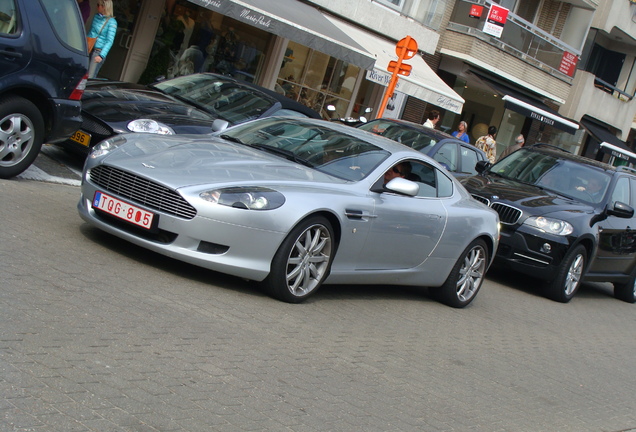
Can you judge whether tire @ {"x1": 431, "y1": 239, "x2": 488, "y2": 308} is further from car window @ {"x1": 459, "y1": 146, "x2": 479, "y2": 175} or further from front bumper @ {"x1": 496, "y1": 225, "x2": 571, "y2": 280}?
car window @ {"x1": 459, "y1": 146, "x2": 479, "y2": 175}

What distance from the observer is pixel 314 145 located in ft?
25.5

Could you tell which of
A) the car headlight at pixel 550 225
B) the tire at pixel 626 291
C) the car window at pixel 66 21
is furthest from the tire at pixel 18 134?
the tire at pixel 626 291

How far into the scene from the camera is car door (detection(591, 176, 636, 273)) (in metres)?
12.2

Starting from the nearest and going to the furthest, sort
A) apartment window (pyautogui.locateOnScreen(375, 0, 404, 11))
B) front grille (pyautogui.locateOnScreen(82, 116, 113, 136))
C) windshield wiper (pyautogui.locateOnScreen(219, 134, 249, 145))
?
windshield wiper (pyautogui.locateOnScreen(219, 134, 249, 145))
front grille (pyautogui.locateOnScreen(82, 116, 113, 136))
apartment window (pyautogui.locateOnScreen(375, 0, 404, 11))

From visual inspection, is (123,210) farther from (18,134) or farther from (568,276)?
(568,276)

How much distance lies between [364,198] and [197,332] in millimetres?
2359

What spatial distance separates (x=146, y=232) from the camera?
6.36m

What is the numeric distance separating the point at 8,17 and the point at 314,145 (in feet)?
9.78

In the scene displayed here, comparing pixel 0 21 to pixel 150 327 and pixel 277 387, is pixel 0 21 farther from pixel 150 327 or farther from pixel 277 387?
pixel 277 387

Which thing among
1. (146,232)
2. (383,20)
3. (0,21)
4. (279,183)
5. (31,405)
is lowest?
(31,405)

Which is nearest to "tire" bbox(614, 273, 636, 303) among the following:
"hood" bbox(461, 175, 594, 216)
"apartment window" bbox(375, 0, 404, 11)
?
"hood" bbox(461, 175, 594, 216)

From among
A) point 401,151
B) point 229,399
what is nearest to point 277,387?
point 229,399

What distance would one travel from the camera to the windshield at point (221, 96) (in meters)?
11.7

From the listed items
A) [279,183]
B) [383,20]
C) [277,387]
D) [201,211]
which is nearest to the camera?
[277,387]
